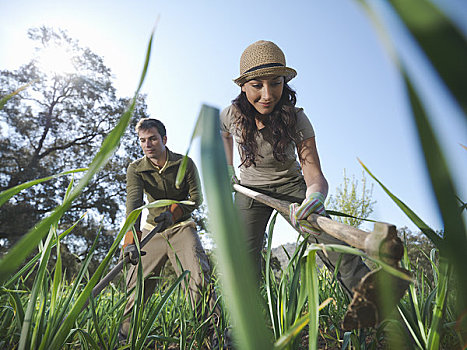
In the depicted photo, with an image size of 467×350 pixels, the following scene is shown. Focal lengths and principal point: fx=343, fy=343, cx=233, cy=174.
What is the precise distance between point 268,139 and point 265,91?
0.39 m

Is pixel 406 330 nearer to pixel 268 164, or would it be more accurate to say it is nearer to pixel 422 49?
pixel 422 49

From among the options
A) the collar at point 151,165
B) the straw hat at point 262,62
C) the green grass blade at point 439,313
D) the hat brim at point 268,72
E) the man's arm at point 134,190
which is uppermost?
the straw hat at point 262,62

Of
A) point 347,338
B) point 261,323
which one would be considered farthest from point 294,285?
point 261,323

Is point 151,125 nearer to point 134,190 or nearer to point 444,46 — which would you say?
point 134,190

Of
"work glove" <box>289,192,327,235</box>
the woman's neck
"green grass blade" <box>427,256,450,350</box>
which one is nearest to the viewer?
"green grass blade" <box>427,256,450,350</box>

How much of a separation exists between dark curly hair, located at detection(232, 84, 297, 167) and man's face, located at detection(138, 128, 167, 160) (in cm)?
131

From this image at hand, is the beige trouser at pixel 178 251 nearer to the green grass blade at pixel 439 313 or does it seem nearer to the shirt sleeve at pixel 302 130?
the shirt sleeve at pixel 302 130

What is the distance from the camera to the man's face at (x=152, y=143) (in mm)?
3600

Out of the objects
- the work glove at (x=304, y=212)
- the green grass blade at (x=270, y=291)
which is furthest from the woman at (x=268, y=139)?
the green grass blade at (x=270, y=291)

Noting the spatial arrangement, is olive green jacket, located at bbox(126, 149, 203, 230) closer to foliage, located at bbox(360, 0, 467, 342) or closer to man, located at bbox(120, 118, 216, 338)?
man, located at bbox(120, 118, 216, 338)

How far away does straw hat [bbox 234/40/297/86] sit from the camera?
220cm

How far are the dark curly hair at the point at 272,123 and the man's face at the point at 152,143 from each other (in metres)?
1.31

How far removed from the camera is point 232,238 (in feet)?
0.74

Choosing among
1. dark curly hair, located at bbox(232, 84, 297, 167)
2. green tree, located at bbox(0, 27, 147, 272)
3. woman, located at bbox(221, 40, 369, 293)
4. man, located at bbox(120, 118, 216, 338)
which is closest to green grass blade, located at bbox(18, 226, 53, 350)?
woman, located at bbox(221, 40, 369, 293)
